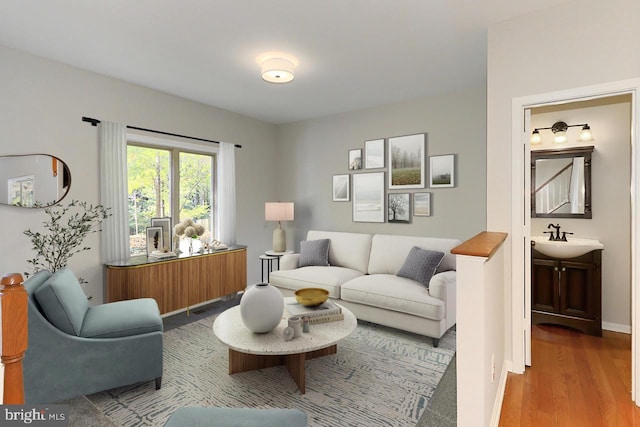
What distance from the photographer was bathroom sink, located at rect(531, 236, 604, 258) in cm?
305

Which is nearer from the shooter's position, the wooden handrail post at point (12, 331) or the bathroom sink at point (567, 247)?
the wooden handrail post at point (12, 331)

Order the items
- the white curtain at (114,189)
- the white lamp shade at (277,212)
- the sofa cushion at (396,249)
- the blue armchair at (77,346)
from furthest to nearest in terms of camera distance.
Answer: the white lamp shade at (277,212)
the sofa cushion at (396,249)
the white curtain at (114,189)
the blue armchair at (77,346)

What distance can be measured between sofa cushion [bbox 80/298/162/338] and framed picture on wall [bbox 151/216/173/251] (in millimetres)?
1320

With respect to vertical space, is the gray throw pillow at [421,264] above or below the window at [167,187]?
below

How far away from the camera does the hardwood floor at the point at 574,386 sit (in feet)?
6.31

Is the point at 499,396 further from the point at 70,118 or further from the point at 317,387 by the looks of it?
the point at 70,118

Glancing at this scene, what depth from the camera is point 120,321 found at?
7.54ft

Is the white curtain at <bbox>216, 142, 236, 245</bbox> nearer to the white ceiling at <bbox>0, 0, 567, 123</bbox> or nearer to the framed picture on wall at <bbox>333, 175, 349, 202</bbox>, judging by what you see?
the white ceiling at <bbox>0, 0, 567, 123</bbox>

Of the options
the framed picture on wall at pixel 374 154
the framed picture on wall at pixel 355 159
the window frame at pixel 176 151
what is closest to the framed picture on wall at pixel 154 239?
the window frame at pixel 176 151

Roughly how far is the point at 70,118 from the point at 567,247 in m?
4.86

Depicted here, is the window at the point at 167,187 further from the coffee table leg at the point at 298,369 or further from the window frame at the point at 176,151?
the coffee table leg at the point at 298,369

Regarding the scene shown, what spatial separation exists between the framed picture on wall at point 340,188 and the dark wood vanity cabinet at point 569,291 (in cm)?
239

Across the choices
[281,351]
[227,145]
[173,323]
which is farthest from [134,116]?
[281,351]

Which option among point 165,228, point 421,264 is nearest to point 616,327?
point 421,264
